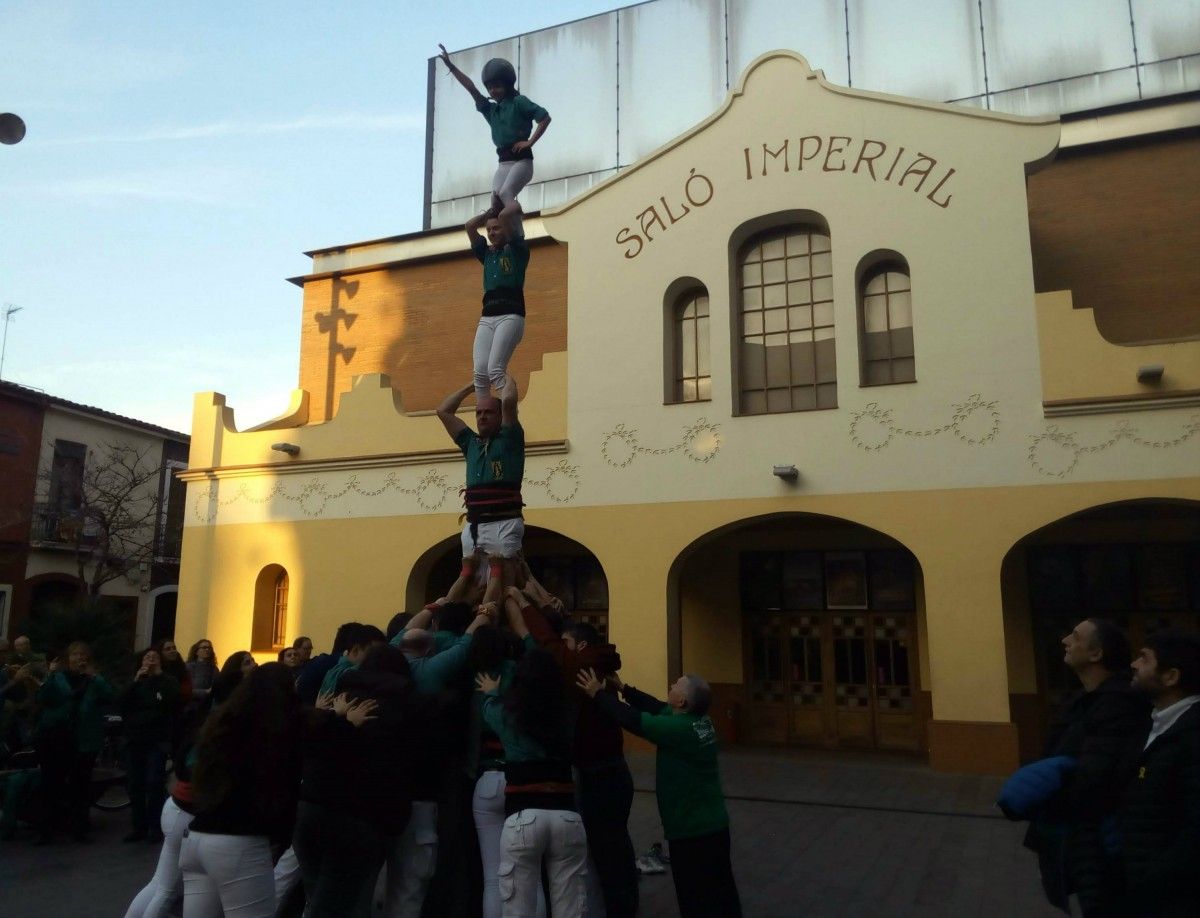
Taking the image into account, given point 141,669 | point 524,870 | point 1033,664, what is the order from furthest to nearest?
point 1033,664, point 141,669, point 524,870

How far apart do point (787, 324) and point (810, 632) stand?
4.80 m

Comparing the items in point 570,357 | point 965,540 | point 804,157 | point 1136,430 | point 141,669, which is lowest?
point 141,669

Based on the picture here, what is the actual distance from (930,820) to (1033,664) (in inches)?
187

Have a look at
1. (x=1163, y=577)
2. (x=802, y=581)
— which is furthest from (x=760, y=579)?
(x=1163, y=577)

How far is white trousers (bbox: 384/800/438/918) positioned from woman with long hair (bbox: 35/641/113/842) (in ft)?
16.3

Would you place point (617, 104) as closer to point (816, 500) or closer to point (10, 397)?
point (816, 500)

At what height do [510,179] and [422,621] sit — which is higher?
[510,179]

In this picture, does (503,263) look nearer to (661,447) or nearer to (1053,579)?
(661,447)

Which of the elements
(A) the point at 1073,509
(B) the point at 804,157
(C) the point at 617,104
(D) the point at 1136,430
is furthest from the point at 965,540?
(C) the point at 617,104

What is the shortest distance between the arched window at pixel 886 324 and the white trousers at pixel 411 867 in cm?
935

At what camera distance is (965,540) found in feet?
38.7

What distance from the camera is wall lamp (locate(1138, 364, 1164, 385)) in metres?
11.1

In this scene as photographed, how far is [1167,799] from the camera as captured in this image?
339cm

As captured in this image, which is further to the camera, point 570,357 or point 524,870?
point 570,357
